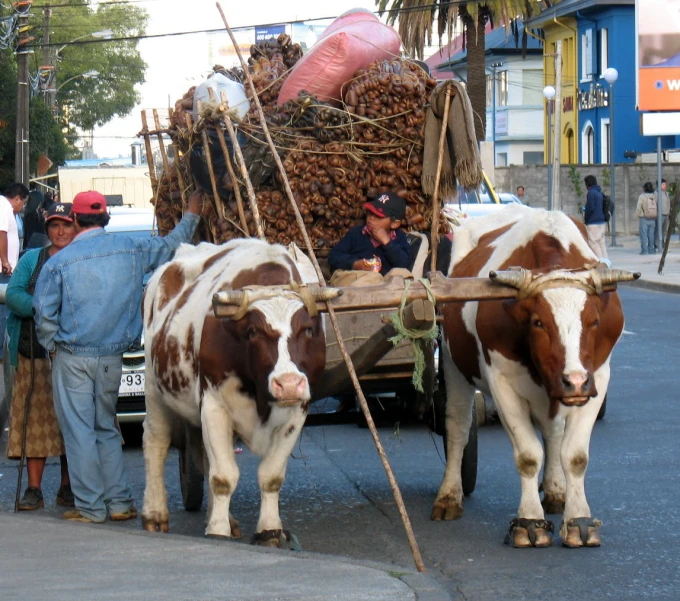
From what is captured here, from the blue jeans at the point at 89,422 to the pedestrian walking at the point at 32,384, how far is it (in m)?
0.74

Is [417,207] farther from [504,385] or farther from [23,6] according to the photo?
[23,6]

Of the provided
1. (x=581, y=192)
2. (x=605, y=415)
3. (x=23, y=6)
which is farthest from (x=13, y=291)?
(x=581, y=192)

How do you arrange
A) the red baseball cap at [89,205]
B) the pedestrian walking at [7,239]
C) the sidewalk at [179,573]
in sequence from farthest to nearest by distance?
the pedestrian walking at [7,239]
the red baseball cap at [89,205]
the sidewalk at [179,573]

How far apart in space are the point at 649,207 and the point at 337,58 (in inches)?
1029

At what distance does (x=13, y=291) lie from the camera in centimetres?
883

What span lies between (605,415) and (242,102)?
4.56 meters

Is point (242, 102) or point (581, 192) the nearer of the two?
point (242, 102)

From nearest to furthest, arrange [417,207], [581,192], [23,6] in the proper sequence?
[417,207], [23,6], [581,192]

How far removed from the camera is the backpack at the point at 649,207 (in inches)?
1357

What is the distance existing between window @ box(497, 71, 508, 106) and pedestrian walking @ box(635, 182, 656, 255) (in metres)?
32.5

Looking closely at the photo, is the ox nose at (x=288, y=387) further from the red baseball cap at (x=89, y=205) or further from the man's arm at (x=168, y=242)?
the red baseball cap at (x=89, y=205)

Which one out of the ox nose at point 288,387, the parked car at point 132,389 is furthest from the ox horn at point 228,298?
the parked car at point 132,389

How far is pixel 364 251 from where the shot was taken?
8.82m

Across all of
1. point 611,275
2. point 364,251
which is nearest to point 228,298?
point 611,275
